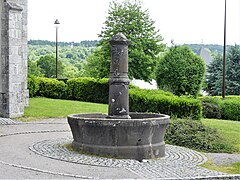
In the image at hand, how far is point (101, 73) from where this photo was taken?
3103cm

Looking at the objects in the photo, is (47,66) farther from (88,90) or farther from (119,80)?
(119,80)

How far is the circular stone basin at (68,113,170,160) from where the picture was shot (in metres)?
10.0

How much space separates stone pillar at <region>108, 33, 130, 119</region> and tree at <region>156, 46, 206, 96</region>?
14.6m

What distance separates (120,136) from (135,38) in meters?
21.6

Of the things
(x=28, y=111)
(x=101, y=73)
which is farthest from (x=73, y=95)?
(x=28, y=111)

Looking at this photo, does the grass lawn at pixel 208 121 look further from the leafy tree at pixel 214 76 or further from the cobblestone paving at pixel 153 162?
the leafy tree at pixel 214 76

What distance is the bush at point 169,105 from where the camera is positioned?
17516 mm

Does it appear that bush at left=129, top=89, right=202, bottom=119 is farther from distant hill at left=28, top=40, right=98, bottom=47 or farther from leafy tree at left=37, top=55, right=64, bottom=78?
distant hill at left=28, top=40, right=98, bottom=47

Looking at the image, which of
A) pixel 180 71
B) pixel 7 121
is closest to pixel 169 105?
pixel 7 121

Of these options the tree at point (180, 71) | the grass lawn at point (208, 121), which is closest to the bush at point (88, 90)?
the tree at point (180, 71)

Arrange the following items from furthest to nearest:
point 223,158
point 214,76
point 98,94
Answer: point 214,76, point 98,94, point 223,158

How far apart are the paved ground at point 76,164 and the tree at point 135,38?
717 inches

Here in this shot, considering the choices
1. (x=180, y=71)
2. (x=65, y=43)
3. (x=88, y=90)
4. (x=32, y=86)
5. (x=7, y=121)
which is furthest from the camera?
→ (x=65, y=43)

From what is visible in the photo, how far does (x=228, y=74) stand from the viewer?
1609 inches
